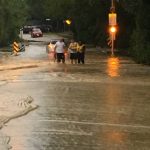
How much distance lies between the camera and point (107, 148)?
11.5 meters

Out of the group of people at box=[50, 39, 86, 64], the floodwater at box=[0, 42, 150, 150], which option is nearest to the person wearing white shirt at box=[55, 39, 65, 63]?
the group of people at box=[50, 39, 86, 64]

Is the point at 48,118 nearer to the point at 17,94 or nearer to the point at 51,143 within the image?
the point at 51,143

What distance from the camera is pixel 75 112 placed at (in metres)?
16.4

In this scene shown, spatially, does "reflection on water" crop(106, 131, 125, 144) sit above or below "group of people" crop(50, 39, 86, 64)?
above

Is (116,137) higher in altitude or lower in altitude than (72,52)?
higher

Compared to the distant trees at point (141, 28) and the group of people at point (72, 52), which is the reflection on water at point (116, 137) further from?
the distant trees at point (141, 28)

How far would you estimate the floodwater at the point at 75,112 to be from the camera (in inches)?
476

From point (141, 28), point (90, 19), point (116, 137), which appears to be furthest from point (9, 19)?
point (116, 137)

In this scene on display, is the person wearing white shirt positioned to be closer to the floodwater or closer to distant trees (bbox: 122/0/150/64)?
distant trees (bbox: 122/0/150/64)

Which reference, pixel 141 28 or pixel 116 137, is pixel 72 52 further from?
pixel 116 137

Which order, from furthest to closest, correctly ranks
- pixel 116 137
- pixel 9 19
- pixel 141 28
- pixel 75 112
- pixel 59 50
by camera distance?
pixel 9 19, pixel 141 28, pixel 59 50, pixel 75 112, pixel 116 137

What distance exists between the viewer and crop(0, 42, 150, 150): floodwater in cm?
1208

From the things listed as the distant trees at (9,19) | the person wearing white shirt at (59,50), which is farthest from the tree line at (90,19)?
the person wearing white shirt at (59,50)

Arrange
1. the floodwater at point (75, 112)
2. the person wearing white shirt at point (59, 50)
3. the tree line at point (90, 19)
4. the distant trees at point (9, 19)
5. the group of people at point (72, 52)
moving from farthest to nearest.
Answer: the distant trees at point (9, 19), the tree line at point (90, 19), the group of people at point (72, 52), the person wearing white shirt at point (59, 50), the floodwater at point (75, 112)
